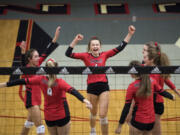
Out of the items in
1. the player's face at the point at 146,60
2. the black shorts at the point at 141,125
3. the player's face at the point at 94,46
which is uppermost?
the player's face at the point at 94,46

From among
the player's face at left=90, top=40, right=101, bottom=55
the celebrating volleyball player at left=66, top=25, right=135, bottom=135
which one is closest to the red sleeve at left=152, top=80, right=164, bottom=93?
the celebrating volleyball player at left=66, top=25, right=135, bottom=135

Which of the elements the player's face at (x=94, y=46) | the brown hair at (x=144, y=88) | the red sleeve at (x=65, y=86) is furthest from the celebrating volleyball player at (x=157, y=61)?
the red sleeve at (x=65, y=86)

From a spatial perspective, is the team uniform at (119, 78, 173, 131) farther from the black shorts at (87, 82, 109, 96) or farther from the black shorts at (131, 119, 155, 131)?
the black shorts at (87, 82, 109, 96)

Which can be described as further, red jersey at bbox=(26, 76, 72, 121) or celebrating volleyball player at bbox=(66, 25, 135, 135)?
celebrating volleyball player at bbox=(66, 25, 135, 135)

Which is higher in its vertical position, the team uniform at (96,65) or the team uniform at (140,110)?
the team uniform at (96,65)

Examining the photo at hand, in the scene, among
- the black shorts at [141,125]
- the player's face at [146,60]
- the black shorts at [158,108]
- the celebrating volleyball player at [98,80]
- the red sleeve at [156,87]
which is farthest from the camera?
the celebrating volleyball player at [98,80]

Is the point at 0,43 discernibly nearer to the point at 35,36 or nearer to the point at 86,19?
the point at 35,36

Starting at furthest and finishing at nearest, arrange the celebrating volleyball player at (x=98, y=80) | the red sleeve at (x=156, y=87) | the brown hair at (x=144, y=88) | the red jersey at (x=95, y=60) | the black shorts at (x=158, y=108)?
1. the red jersey at (x=95, y=60)
2. the celebrating volleyball player at (x=98, y=80)
3. the black shorts at (x=158, y=108)
4. the red sleeve at (x=156, y=87)
5. the brown hair at (x=144, y=88)

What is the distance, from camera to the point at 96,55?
5.78 m

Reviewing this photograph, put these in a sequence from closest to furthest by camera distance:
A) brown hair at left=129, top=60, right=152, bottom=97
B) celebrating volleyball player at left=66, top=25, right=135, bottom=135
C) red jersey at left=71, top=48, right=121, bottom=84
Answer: brown hair at left=129, top=60, right=152, bottom=97 < celebrating volleyball player at left=66, top=25, right=135, bottom=135 < red jersey at left=71, top=48, right=121, bottom=84

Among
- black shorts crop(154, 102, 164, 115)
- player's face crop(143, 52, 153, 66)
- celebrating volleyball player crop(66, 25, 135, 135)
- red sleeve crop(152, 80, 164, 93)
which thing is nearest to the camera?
red sleeve crop(152, 80, 164, 93)


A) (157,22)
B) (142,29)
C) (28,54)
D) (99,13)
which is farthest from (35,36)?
(28,54)

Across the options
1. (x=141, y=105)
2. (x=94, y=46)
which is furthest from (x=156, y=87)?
(x=94, y=46)

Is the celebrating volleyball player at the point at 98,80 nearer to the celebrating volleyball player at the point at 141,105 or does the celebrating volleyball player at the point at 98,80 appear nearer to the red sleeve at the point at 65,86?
the celebrating volleyball player at the point at 141,105
